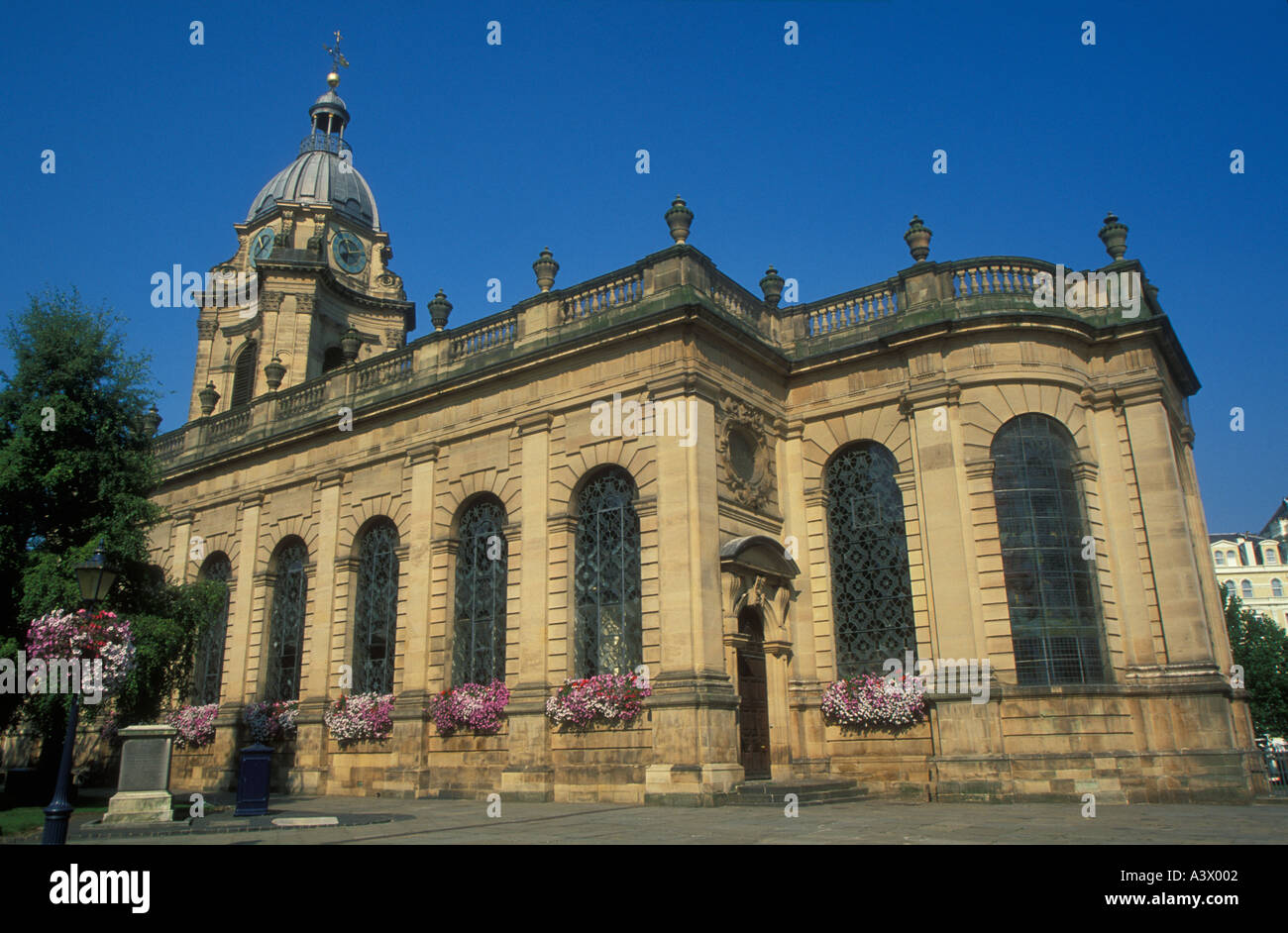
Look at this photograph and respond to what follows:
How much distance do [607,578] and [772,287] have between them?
8696 mm

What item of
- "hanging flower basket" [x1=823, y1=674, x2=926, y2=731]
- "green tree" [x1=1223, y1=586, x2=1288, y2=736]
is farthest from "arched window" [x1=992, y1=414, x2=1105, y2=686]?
"green tree" [x1=1223, y1=586, x2=1288, y2=736]

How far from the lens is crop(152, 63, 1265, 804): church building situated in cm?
1803

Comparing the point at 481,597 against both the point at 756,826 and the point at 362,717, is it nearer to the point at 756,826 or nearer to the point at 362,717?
the point at 362,717

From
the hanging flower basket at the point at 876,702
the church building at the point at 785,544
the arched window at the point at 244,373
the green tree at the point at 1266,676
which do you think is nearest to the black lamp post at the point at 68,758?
the church building at the point at 785,544

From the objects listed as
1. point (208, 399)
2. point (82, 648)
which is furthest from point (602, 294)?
point (208, 399)

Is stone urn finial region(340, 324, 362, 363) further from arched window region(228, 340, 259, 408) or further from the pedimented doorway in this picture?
the pedimented doorway

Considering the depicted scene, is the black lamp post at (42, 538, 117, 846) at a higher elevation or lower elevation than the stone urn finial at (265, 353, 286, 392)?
lower

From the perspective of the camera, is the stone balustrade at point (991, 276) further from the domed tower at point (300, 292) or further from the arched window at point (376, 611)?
the domed tower at point (300, 292)

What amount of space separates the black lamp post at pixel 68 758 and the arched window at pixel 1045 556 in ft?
51.4

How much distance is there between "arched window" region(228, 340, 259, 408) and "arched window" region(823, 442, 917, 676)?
71.5 ft

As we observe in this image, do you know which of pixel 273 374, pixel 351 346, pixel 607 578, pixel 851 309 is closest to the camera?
pixel 607 578

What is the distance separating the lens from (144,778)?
14609 mm

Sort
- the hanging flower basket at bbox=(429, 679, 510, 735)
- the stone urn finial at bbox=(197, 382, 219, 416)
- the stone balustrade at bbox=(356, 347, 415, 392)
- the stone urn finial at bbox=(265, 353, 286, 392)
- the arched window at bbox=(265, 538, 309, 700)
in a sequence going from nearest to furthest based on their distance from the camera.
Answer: the hanging flower basket at bbox=(429, 679, 510, 735) → the stone balustrade at bbox=(356, 347, 415, 392) → the arched window at bbox=(265, 538, 309, 700) → the stone urn finial at bbox=(265, 353, 286, 392) → the stone urn finial at bbox=(197, 382, 219, 416)
